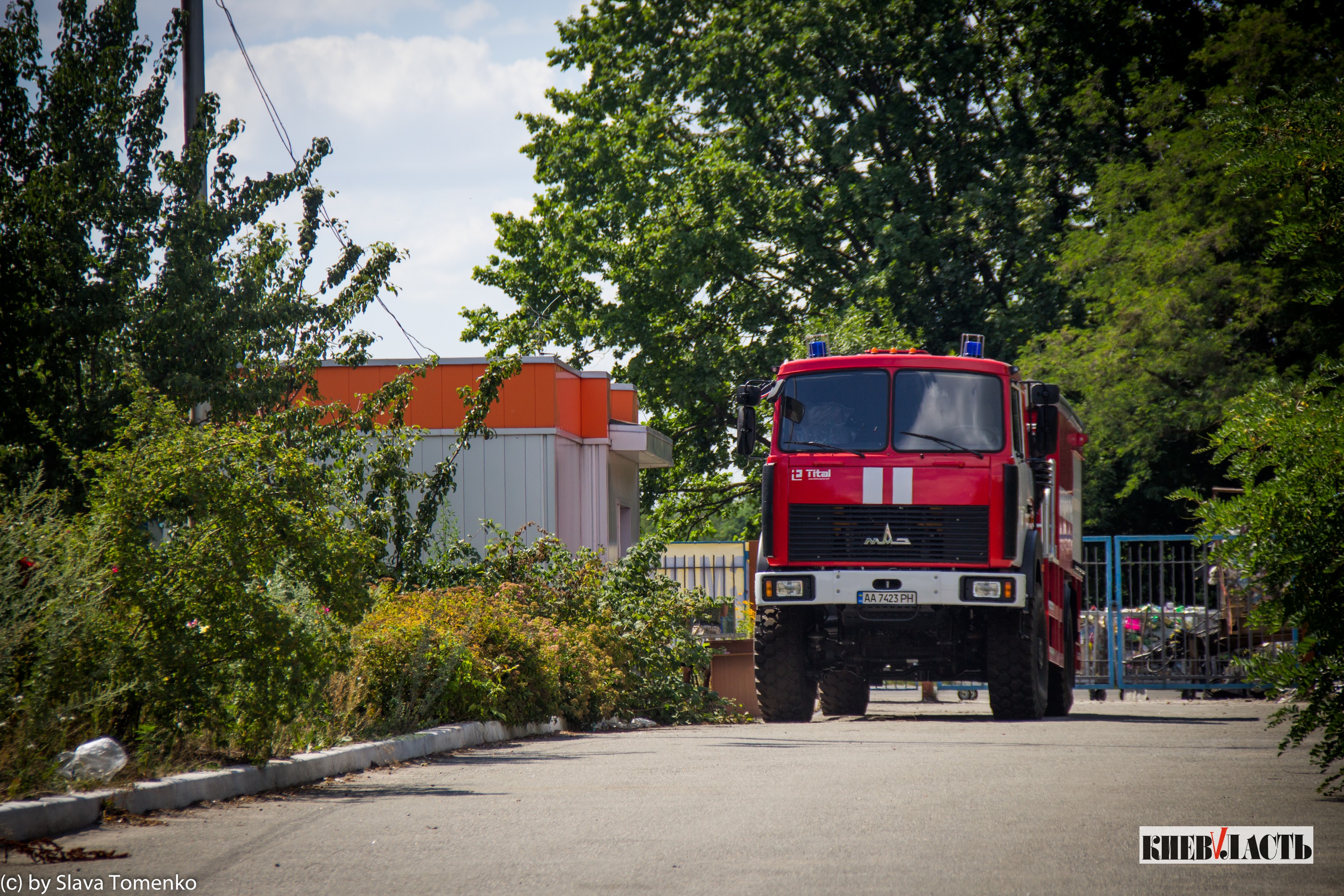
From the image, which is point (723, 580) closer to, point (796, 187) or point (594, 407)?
point (594, 407)

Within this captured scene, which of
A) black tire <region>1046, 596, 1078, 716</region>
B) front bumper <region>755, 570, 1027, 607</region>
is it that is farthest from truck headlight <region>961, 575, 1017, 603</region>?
black tire <region>1046, 596, 1078, 716</region>

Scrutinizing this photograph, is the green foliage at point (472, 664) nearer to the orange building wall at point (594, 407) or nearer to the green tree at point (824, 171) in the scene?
the orange building wall at point (594, 407)

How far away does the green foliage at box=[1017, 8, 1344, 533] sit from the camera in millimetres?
24359

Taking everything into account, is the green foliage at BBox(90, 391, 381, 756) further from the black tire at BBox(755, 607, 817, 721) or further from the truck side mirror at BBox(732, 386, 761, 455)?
the black tire at BBox(755, 607, 817, 721)

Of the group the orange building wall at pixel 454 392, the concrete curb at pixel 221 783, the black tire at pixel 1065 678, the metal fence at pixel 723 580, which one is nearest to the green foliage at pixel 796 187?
the metal fence at pixel 723 580

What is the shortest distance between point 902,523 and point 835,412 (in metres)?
1.32

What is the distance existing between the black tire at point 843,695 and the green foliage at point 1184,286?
10185 mm

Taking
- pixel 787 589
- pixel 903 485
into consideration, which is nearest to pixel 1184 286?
pixel 903 485

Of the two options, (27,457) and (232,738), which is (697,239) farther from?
(232,738)

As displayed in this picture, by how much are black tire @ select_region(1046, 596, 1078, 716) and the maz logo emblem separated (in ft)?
11.8

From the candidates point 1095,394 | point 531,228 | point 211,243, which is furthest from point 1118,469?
point 211,243

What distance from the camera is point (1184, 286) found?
2483 cm

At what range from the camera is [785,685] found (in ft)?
47.8

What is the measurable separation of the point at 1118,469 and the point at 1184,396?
389cm
